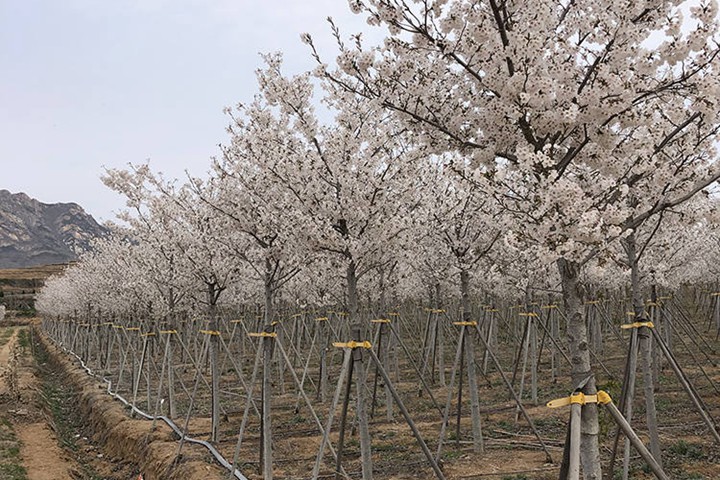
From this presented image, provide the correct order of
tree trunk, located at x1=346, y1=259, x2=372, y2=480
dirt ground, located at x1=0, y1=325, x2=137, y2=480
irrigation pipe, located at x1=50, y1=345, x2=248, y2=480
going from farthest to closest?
1. dirt ground, located at x1=0, y1=325, x2=137, y2=480
2. irrigation pipe, located at x1=50, y1=345, x2=248, y2=480
3. tree trunk, located at x1=346, y1=259, x2=372, y2=480

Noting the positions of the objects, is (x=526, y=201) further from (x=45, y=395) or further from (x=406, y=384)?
(x=45, y=395)

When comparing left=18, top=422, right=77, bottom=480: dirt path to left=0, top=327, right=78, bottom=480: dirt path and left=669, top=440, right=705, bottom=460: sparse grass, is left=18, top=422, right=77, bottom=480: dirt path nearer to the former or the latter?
left=0, top=327, right=78, bottom=480: dirt path

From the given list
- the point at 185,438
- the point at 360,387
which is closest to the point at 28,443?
the point at 185,438

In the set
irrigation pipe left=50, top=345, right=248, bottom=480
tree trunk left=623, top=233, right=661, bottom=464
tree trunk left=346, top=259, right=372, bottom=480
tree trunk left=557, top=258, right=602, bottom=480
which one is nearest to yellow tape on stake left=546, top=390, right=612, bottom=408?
tree trunk left=557, top=258, right=602, bottom=480

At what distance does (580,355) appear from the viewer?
562 cm

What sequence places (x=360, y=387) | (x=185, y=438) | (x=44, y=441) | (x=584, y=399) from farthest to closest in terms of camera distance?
(x=44, y=441)
(x=185, y=438)
(x=360, y=387)
(x=584, y=399)

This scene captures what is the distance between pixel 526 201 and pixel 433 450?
8.00 meters

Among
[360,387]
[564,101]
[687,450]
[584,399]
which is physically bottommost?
[687,450]

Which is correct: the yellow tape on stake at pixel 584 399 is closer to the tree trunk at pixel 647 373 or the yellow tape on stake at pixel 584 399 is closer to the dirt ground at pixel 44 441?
the tree trunk at pixel 647 373

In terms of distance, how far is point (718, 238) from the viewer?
2647 centimetres

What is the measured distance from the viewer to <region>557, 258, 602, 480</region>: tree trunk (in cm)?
538

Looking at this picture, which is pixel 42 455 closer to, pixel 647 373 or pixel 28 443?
pixel 28 443

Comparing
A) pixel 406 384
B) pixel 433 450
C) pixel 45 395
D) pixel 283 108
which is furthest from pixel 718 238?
pixel 45 395

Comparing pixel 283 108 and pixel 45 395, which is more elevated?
pixel 283 108
